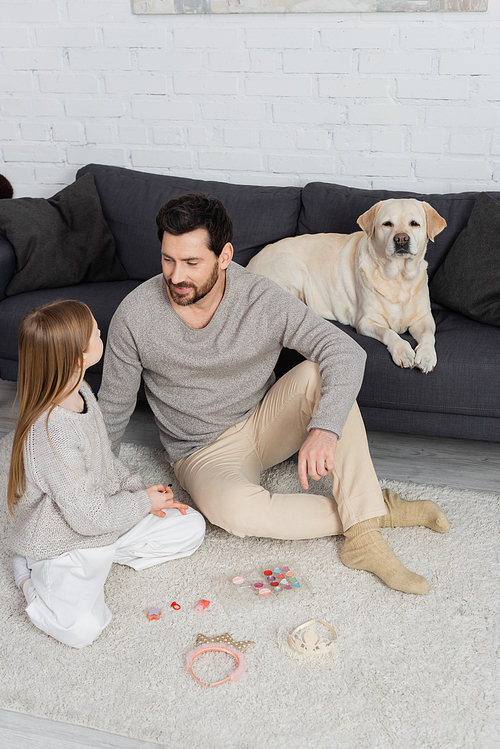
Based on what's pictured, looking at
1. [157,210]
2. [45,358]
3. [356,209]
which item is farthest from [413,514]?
[157,210]

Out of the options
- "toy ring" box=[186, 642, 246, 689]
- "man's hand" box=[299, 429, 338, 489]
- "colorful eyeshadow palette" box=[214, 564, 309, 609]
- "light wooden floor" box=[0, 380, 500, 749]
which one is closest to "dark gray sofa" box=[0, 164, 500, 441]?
"light wooden floor" box=[0, 380, 500, 749]

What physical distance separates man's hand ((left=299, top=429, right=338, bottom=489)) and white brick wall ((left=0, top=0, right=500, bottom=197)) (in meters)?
1.82

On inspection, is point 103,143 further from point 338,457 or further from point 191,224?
point 338,457

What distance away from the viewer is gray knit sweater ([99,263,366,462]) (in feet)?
6.25

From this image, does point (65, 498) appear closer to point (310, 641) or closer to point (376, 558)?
point (310, 641)

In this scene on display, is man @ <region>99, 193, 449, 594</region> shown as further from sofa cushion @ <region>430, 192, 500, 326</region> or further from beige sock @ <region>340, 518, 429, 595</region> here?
sofa cushion @ <region>430, 192, 500, 326</region>

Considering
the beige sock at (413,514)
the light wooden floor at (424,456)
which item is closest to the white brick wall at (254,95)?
the light wooden floor at (424,456)

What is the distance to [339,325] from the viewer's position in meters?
2.68

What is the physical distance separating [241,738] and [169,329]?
41.9 inches

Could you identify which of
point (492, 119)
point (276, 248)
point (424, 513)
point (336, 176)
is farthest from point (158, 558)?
point (492, 119)

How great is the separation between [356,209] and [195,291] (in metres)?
1.22

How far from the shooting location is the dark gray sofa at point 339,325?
7.35 ft

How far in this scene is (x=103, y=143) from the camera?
344 cm

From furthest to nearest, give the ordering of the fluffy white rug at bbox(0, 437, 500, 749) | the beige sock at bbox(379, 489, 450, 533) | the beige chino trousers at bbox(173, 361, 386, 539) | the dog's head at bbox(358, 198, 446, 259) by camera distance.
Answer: the dog's head at bbox(358, 198, 446, 259) → the beige sock at bbox(379, 489, 450, 533) → the beige chino trousers at bbox(173, 361, 386, 539) → the fluffy white rug at bbox(0, 437, 500, 749)
